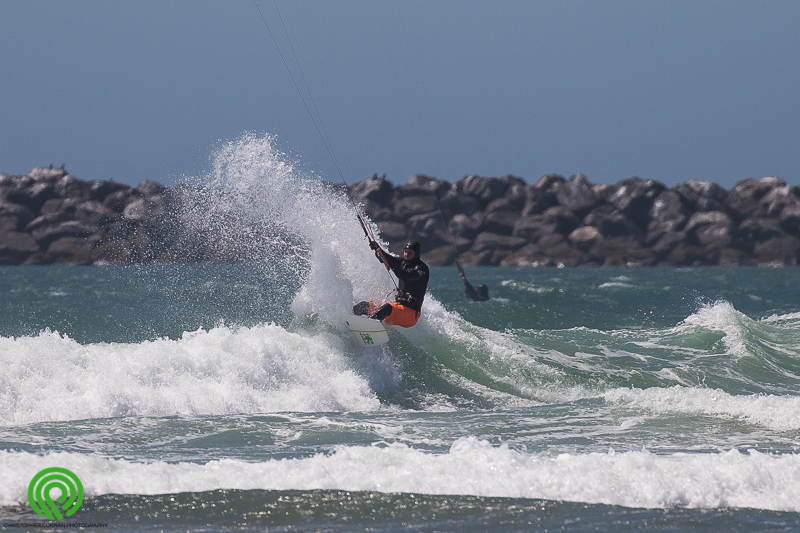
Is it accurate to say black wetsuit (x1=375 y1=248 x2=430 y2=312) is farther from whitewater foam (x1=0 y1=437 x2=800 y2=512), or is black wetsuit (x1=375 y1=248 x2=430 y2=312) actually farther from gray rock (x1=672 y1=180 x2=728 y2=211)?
gray rock (x1=672 y1=180 x2=728 y2=211)

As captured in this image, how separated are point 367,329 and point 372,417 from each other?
2.09 meters

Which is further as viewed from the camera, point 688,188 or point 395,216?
point 688,188

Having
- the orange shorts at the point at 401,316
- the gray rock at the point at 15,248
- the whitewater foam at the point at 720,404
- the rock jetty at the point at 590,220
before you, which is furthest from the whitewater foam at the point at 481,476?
the gray rock at the point at 15,248

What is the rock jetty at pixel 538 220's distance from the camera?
6862 cm

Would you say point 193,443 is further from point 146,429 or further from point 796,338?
point 796,338

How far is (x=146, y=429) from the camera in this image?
8.24 meters

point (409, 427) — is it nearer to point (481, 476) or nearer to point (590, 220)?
point (481, 476)

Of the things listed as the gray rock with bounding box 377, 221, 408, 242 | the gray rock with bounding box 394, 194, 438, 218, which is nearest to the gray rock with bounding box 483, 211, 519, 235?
the gray rock with bounding box 394, 194, 438, 218

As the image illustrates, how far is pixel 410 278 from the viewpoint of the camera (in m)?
10.8

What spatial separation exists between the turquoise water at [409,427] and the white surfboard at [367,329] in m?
0.26

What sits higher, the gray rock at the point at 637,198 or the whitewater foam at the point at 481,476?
the gray rock at the point at 637,198

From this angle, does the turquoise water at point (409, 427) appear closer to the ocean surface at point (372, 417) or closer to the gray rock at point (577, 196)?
the ocean surface at point (372, 417)

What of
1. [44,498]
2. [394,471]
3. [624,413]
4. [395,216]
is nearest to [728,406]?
[624,413]

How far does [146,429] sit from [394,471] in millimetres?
3237
